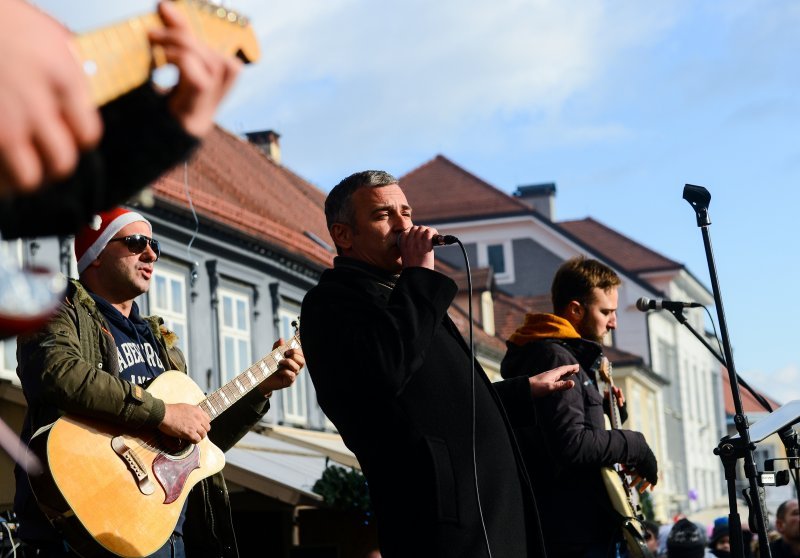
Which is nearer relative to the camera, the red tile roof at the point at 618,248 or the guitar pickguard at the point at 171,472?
the guitar pickguard at the point at 171,472

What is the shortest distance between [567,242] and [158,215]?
33.2 meters

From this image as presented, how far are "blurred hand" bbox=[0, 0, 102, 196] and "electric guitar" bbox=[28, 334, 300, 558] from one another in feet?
10.5

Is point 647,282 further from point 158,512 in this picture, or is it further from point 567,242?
point 158,512

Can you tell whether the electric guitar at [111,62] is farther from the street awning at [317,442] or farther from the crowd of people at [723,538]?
the street awning at [317,442]

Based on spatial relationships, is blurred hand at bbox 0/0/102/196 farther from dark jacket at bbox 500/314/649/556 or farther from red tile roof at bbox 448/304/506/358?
red tile roof at bbox 448/304/506/358

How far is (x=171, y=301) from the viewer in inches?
835

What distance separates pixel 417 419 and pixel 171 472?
1.29 metres

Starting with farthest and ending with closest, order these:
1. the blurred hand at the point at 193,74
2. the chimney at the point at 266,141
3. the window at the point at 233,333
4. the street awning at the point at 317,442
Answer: the chimney at the point at 266,141
the window at the point at 233,333
the street awning at the point at 317,442
the blurred hand at the point at 193,74

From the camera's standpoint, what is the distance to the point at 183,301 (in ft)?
71.1

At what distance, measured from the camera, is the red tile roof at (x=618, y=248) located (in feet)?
191

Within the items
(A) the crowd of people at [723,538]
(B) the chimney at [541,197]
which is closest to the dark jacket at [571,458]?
(A) the crowd of people at [723,538]

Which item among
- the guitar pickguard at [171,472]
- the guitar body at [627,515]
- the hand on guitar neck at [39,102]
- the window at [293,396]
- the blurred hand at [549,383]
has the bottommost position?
the guitar body at [627,515]

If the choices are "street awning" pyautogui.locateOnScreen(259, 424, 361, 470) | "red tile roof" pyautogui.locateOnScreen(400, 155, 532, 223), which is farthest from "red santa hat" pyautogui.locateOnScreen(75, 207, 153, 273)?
"red tile roof" pyautogui.locateOnScreen(400, 155, 532, 223)

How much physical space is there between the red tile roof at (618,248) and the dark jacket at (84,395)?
5039cm
